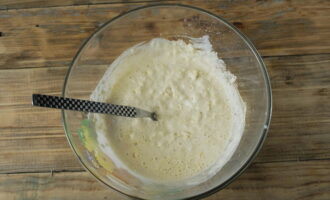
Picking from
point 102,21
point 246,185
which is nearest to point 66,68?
point 102,21

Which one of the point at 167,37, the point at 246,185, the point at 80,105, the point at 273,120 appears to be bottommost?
the point at 246,185

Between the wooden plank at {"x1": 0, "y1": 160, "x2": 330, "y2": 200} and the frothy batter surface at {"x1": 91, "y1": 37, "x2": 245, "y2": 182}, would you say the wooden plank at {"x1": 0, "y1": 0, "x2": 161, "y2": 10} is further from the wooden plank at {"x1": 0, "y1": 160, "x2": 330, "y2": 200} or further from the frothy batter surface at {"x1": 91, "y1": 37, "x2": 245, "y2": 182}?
the wooden plank at {"x1": 0, "y1": 160, "x2": 330, "y2": 200}

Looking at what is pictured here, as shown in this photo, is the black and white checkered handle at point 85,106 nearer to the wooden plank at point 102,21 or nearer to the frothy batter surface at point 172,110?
the frothy batter surface at point 172,110

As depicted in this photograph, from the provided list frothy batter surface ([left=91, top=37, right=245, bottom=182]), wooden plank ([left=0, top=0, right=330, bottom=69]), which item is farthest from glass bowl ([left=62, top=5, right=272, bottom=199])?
wooden plank ([left=0, top=0, right=330, bottom=69])

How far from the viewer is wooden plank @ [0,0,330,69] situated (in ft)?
4.81

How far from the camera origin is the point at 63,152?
1396 mm

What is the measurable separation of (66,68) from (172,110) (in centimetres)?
43

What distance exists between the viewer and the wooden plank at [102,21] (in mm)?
1466

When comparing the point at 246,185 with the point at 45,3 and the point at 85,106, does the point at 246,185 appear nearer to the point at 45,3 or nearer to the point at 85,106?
the point at 85,106

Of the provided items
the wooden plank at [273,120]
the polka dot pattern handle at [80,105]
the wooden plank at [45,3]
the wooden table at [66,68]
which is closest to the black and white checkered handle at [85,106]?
the polka dot pattern handle at [80,105]

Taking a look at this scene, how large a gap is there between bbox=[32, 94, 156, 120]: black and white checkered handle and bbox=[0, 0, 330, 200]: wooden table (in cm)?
27

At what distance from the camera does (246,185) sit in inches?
52.9

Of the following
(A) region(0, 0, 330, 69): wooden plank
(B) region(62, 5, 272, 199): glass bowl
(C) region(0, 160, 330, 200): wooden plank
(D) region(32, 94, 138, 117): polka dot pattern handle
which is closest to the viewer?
(D) region(32, 94, 138, 117): polka dot pattern handle

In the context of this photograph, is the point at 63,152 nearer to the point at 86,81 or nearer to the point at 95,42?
the point at 86,81
